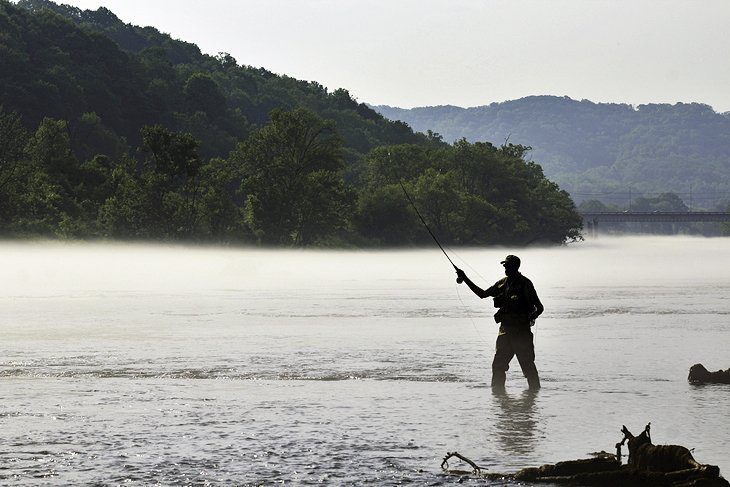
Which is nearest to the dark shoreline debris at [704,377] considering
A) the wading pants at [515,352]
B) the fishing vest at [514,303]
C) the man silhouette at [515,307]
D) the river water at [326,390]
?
the river water at [326,390]

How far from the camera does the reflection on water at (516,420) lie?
44.0ft

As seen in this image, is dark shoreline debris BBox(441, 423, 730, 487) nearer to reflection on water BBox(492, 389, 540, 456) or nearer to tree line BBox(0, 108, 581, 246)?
reflection on water BBox(492, 389, 540, 456)

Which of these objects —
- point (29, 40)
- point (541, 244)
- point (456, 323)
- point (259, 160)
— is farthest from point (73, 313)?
point (29, 40)

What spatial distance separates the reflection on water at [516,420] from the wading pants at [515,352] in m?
0.22

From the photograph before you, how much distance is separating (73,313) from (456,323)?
12148 mm

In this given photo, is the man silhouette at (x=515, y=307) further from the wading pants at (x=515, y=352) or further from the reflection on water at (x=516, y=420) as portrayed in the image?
the reflection on water at (x=516, y=420)

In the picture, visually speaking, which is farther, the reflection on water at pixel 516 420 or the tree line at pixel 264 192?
the tree line at pixel 264 192

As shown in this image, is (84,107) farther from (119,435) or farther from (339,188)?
(119,435)

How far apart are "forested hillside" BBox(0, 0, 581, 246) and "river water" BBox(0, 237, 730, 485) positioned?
66.9 meters

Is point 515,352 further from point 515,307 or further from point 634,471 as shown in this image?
point 634,471

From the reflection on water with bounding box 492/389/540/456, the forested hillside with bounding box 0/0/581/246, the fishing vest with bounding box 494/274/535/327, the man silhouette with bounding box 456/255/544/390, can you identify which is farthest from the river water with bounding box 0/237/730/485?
the forested hillside with bounding box 0/0/581/246

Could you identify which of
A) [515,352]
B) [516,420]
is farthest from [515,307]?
[516,420]

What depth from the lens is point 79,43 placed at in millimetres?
192875

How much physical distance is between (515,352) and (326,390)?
3.00m
